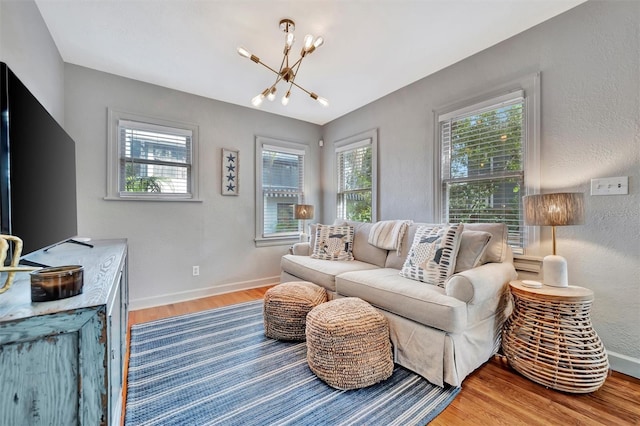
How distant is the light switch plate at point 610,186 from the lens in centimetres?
179

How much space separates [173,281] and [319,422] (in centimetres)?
250

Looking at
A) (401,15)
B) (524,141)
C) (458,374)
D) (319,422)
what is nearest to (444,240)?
(458,374)

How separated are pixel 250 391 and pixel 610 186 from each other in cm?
267

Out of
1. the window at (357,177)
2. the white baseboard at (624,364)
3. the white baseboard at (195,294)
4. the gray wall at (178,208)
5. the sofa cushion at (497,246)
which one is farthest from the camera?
the window at (357,177)

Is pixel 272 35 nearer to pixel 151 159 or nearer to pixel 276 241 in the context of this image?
pixel 151 159

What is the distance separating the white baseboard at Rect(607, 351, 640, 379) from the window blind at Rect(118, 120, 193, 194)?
403 centimetres

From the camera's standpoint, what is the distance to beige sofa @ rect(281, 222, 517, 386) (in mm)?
1656

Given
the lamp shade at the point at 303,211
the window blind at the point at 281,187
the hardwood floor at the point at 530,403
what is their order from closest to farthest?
the hardwood floor at the point at 530,403, the lamp shade at the point at 303,211, the window blind at the point at 281,187

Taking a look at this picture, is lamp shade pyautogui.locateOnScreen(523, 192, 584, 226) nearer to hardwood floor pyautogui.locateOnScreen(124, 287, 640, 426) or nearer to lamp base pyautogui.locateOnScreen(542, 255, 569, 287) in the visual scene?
lamp base pyautogui.locateOnScreen(542, 255, 569, 287)

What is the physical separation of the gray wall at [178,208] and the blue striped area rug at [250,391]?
1.04 m

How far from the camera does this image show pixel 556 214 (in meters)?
1.75

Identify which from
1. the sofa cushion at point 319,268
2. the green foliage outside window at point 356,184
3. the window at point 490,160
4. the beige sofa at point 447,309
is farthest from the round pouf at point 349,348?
the green foliage outside window at point 356,184

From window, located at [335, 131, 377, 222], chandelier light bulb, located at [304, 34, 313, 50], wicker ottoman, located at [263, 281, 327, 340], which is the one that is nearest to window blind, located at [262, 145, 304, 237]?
window, located at [335, 131, 377, 222]

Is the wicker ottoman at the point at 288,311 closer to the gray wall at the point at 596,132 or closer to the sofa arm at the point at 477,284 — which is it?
the sofa arm at the point at 477,284
